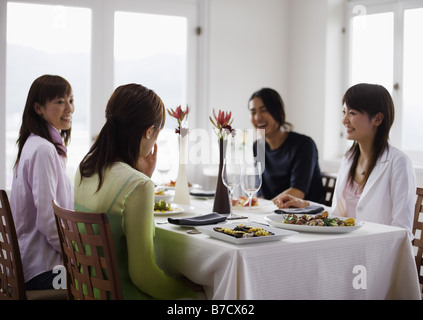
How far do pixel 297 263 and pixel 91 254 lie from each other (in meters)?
0.62

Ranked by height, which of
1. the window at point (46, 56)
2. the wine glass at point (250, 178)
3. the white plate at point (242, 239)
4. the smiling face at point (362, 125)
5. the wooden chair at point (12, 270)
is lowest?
the wooden chair at point (12, 270)

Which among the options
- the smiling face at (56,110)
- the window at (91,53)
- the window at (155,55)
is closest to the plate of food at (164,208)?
the smiling face at (56,110)

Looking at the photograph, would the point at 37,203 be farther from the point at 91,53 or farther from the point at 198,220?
the point at 91,53

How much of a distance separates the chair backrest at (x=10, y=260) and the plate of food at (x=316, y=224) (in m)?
0.97

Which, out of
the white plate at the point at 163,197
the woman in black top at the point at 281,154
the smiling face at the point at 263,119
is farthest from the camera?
the smiling face at the point at 263,119

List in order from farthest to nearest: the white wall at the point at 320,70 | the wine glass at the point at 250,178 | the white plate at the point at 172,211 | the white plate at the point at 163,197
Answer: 1. the white wall at the point at 320,70
2. the white plate at the point at 163,197
3. the white plate at the point at 172,211
4. the wine glass at the point at 250,178

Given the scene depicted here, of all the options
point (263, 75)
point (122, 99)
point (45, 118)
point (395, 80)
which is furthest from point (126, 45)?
point (122, 99)

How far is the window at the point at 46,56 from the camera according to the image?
3.72 meters

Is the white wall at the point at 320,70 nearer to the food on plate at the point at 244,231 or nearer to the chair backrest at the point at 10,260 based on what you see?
the food on plate at the point at 244,231

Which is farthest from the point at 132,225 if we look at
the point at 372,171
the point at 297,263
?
the point at 372,171

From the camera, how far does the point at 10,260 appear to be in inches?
78.1

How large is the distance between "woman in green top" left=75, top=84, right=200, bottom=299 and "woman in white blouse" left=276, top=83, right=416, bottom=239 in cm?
90

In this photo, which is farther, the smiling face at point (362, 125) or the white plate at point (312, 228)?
the smiling face at point (362, 125)
